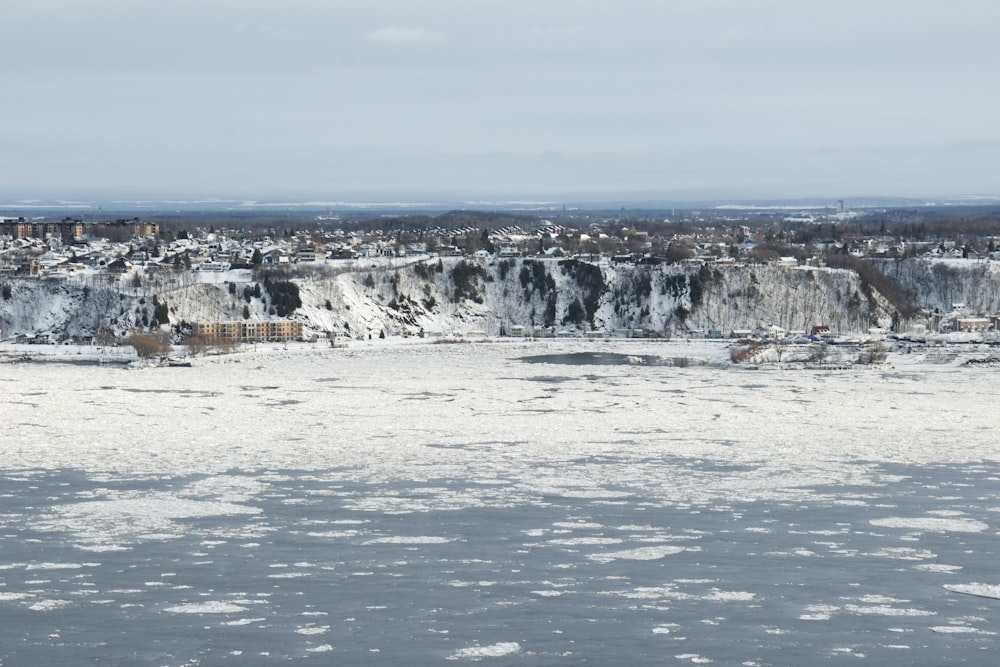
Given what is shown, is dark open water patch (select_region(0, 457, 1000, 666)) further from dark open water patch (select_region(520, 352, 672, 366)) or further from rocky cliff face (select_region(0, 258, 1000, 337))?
rocky cliff face (select_region(0, 258, 1000, 337))

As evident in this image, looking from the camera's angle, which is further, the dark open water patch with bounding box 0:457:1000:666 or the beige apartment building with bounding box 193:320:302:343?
the beige apartment building with bounding box 193:320:302:343

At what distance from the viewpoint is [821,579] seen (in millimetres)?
17484

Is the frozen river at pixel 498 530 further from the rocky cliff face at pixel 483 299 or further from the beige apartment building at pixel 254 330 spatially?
the rocky cliff face at pixel 483 299

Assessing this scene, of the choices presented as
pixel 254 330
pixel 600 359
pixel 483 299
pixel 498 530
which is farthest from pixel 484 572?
pixel 483 299

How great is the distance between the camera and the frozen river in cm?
1519

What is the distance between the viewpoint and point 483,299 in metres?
72.7

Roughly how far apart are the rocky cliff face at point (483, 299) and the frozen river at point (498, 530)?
29.0 m

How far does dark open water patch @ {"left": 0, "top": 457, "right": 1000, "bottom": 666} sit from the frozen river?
0.17 feet

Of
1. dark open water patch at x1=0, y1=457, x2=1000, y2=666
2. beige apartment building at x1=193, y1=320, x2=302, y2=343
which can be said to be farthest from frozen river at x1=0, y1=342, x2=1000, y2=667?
beige apartment building at x1=193, y1=320, x2=302, y2=343

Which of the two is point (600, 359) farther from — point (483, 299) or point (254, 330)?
point (483, 299)

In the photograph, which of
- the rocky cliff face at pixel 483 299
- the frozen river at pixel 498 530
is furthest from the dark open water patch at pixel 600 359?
the rocky cliff face at pixel 483 299

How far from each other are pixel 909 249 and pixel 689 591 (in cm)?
8089

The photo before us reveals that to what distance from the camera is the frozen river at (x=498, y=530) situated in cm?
1519

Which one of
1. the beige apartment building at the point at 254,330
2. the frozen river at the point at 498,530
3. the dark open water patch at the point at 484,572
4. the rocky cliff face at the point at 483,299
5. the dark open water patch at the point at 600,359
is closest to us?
the dark open water patch at the point at 484,572
